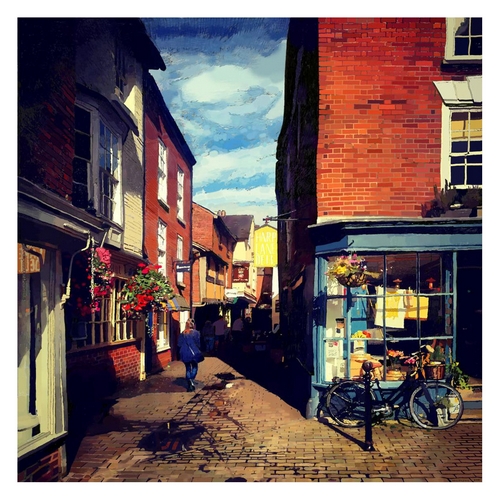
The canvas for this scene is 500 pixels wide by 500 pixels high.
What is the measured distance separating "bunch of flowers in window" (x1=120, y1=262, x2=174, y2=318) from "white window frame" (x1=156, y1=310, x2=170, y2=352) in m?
2.82

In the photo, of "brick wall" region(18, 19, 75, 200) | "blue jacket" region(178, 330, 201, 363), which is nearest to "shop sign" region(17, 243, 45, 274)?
"brick wall" region(18, 19, 75, 200)

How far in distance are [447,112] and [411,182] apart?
1.23m

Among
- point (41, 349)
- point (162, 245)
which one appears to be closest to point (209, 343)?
point (162, 245)

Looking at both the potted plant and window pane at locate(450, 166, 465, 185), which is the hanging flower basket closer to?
the potted plant

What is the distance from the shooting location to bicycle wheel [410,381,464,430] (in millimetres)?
6961

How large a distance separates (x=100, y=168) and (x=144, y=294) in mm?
2599

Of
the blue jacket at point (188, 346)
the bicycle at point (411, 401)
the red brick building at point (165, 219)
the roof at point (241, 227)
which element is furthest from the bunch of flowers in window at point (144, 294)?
the roof at point (241, 227)

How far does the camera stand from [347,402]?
732cm

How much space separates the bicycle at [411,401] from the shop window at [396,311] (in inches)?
14.4

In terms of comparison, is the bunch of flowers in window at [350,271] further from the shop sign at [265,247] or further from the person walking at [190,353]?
the shop sign at [265,247]

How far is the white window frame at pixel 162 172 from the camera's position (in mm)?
11820

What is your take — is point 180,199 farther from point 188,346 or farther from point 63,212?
point 63,212
